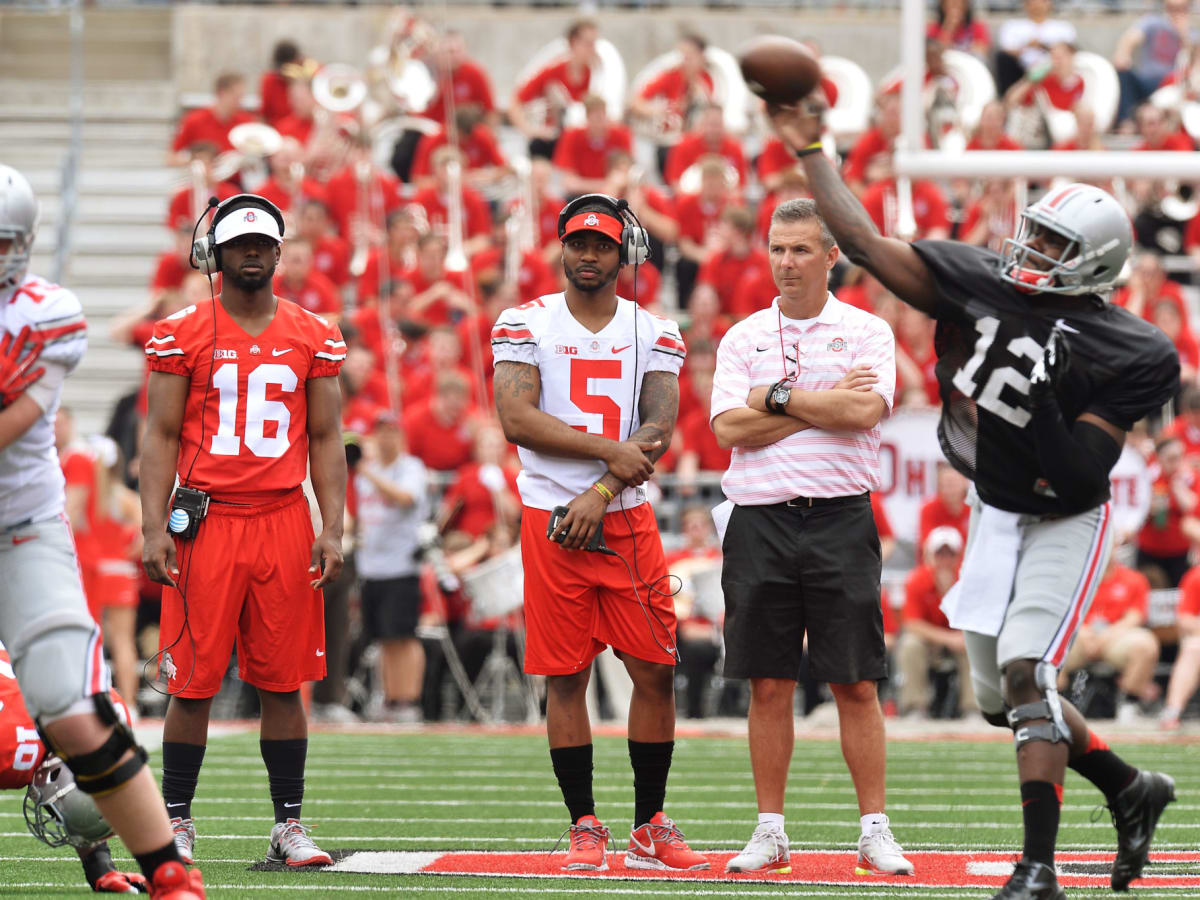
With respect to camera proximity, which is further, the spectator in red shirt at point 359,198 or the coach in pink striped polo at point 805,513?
the spectator in red shirt at point 359,198

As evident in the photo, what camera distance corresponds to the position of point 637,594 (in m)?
6.10

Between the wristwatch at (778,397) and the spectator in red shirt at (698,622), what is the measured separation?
5.89 m

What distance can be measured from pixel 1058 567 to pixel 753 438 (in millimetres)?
1261

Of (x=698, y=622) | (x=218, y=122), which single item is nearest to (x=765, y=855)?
(x=698, y=622)

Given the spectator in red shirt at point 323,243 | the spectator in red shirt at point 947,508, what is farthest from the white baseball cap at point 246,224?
the spectator in red shirt at point 323,243

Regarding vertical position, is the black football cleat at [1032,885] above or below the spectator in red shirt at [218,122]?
below

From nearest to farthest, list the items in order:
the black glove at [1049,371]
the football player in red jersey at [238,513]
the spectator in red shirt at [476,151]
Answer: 1. the black glove at [1049,371]
2. the football player in red jersey at [238,513]
3. the spectator in red shirt at [476,151]

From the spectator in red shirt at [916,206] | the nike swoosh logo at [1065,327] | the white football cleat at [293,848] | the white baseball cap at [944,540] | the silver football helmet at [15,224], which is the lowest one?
the white football cleat at [293,848]

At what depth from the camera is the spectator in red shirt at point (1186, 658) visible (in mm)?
11680

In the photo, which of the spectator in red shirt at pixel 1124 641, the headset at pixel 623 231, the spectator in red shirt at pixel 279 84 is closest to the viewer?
the headset at pixel 623 231

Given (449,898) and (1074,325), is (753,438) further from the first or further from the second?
(449,898)

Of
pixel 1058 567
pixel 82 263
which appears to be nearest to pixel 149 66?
pixel 82 263

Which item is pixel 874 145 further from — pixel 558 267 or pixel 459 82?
pixel 459 82

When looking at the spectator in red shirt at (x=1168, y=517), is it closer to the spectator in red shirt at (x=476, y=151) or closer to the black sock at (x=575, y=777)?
the spectator in red shirt at (x=476, y=151)
